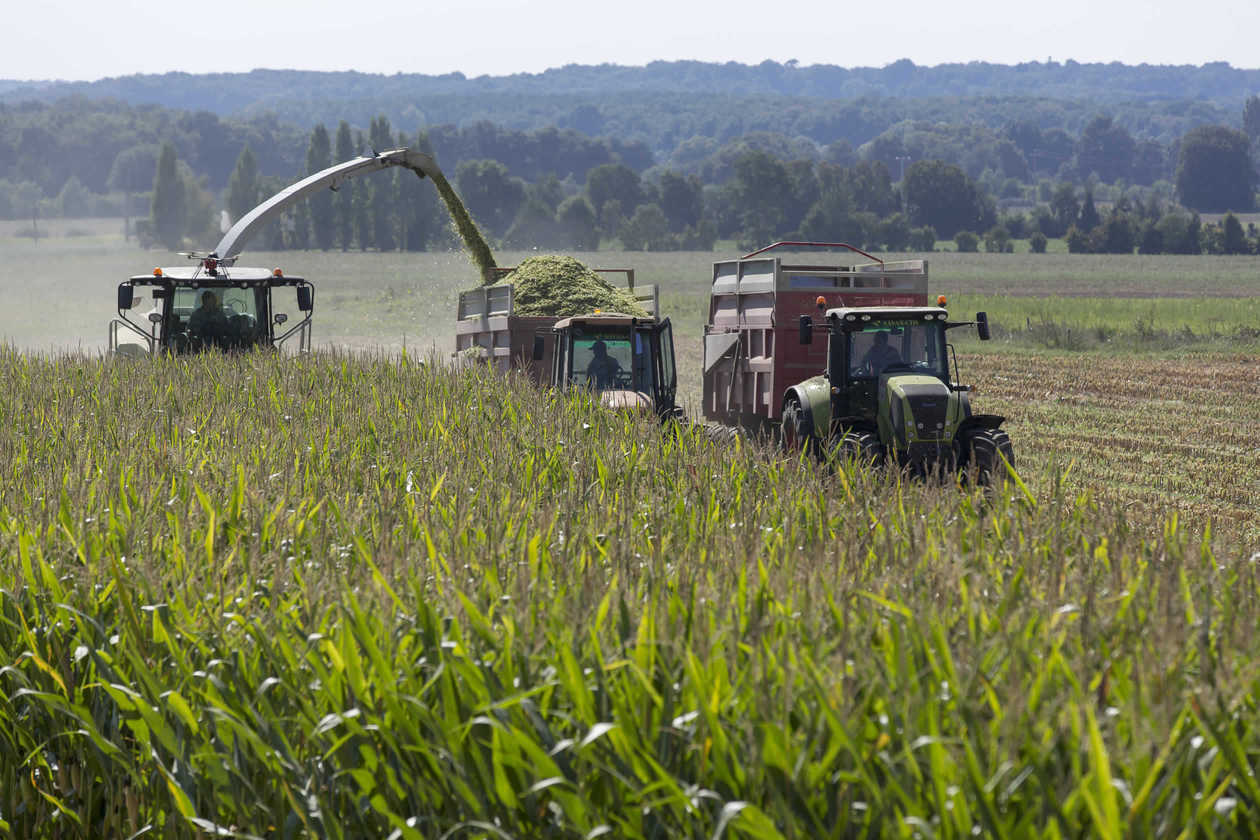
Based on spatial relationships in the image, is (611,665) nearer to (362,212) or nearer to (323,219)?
(362,212)

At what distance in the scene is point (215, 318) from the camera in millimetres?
16016

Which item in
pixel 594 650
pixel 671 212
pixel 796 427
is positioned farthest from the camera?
pixel 671 212

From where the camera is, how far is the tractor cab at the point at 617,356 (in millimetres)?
13000

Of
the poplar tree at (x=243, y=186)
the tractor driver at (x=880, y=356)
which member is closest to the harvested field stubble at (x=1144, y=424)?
the tractor driver at (x=880, y=356)

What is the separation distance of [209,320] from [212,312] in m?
0.12

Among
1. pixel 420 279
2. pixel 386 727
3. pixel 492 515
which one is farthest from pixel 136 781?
pixel 420 279

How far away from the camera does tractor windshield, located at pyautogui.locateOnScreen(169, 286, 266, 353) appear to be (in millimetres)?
15789

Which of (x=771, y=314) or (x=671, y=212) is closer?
(x=771, y=314)

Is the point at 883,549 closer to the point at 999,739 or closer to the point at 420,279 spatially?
the point at 999,739

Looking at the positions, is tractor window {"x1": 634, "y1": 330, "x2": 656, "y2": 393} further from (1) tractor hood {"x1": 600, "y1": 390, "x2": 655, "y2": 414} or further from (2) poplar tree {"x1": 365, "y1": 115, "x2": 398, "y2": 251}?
(2) poplar tree {"x1": 365, "y1": 115, "x2": 398, "y2": 251}

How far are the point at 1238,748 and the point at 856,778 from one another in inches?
32.9

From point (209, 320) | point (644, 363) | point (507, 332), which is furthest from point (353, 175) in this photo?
point (644, 363)

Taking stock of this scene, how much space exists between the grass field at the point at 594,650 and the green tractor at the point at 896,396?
386 cm

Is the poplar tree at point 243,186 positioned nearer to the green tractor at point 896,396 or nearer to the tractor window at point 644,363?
the tractor window at point 644,363
